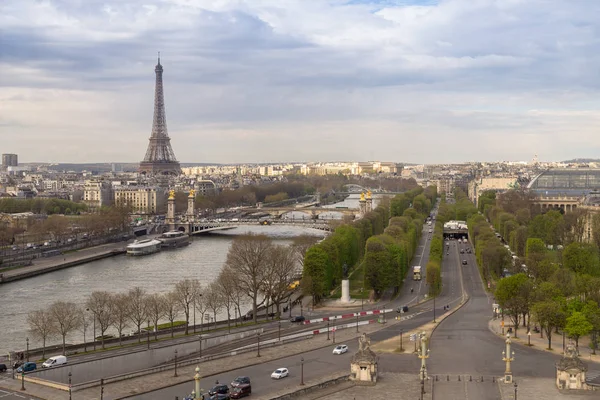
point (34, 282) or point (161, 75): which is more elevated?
point (161, 75)

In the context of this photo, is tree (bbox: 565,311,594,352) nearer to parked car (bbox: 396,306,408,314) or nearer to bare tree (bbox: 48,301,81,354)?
parked car (bbox: 396,306,408,314)

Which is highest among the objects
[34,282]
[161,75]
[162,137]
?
[161,75]

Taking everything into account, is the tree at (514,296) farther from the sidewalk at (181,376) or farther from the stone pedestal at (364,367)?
the stone pedestal at (364,367)

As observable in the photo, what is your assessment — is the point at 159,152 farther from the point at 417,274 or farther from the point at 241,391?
the point at 241,391

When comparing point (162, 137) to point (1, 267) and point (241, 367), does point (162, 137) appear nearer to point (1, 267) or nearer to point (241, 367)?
point (1, 267)

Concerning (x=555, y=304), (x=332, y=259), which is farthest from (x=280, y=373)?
(x=332, y=259)

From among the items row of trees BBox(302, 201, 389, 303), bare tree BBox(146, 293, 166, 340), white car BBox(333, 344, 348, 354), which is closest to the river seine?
bare tree BBox(146, 293, 166, 340)

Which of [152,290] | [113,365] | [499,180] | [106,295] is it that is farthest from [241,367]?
[499,180]
